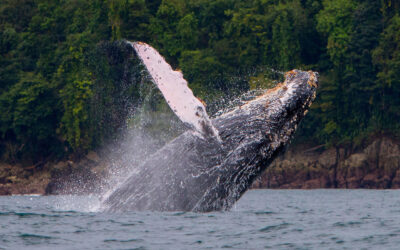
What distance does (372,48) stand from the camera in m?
44.3

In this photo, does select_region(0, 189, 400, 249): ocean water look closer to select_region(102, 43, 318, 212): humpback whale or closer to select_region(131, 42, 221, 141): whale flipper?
select_region(102, 43, 318, 212): humpback whale

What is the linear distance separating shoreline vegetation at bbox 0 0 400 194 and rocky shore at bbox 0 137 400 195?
7cm

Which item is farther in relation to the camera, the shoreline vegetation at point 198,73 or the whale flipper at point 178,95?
the shoreline vegetation at point 198,73

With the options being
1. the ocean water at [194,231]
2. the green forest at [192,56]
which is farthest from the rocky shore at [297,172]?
the ocean water at [194,231]

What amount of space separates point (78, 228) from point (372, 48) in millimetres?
34135

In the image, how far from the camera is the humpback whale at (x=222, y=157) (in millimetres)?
12711

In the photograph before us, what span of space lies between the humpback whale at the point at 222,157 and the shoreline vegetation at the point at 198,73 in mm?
29367

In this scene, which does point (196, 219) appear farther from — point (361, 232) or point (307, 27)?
point (307, 27)

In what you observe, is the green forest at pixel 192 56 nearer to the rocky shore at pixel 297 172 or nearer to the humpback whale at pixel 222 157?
the rocky shore at pixel 297 172

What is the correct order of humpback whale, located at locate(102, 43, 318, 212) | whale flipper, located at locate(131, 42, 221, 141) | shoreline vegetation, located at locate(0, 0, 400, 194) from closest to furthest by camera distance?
1. whale flipper, located at locate(131, 42, 221, 141)
2. humpback whale, located at locate(102, 43, 318, 212)
3. shoreline vegetation, located at locate(0, 0, 400, 194)

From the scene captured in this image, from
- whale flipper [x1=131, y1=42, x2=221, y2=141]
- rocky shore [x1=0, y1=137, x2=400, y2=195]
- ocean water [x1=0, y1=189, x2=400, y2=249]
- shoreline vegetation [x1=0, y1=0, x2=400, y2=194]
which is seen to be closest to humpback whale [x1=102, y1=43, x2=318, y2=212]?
whale flipper [x1=131, y1=42, x2=221, y2=141]

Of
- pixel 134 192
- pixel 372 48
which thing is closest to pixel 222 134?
pixel 134 192

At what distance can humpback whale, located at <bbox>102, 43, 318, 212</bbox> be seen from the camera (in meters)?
12.7

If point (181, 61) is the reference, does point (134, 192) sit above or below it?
below
